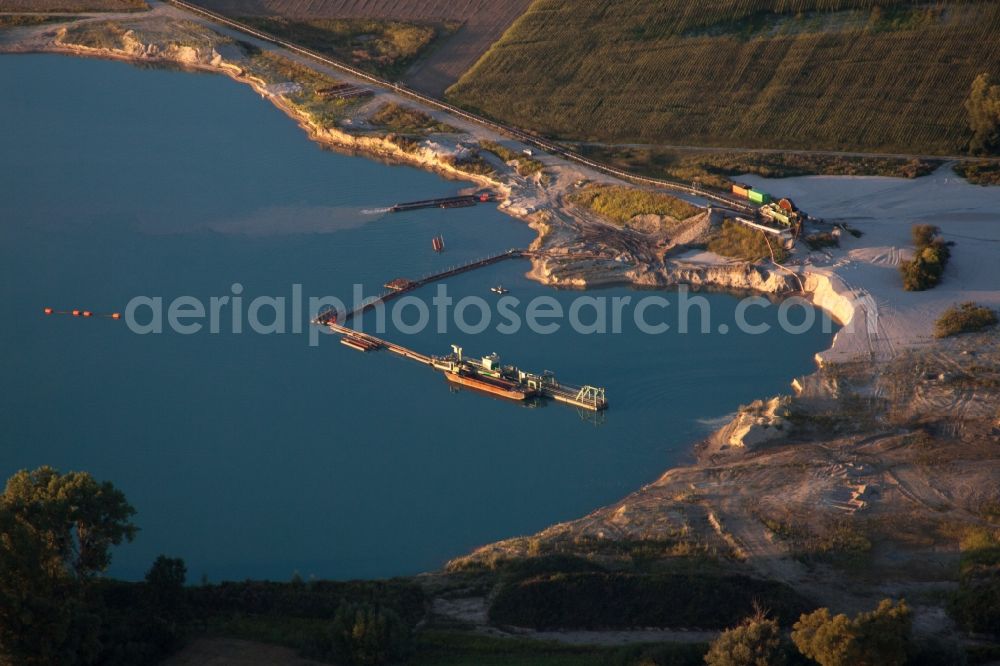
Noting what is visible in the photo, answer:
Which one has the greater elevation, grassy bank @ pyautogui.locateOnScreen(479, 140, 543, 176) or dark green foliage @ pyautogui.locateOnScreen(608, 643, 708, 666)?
grassy bank @ pyautogui.locateOnScreen(479, 140, 543, 176)

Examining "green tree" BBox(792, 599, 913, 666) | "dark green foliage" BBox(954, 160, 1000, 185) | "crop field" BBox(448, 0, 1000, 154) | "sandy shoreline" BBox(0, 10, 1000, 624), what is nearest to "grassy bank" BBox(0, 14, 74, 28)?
"sandy shoreline" BBox(0, 10, 1000, 624)

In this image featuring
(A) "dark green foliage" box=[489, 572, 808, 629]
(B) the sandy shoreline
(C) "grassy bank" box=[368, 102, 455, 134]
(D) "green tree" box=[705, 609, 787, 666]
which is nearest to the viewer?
(D) "green tree" box=[705, 609, 787, 666]

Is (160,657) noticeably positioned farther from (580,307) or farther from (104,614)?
(580,307)

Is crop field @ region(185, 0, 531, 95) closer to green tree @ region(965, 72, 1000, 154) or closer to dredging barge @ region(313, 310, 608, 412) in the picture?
green tree @ region(965, 72, 1000, 154)

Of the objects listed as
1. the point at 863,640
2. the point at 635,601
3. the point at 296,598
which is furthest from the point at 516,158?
the point at 863,640

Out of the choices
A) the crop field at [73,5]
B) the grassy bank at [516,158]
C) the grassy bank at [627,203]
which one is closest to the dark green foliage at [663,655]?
the grassy bank at [627,203]

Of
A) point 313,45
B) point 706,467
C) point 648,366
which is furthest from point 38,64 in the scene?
point 706,467

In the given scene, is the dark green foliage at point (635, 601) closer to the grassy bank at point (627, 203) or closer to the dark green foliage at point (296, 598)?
the dark green foliage at point (296, 598)

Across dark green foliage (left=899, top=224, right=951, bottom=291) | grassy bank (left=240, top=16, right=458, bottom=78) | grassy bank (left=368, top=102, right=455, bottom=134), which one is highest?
grassy bank (left=240, top=16, right=458, bottom=78)
